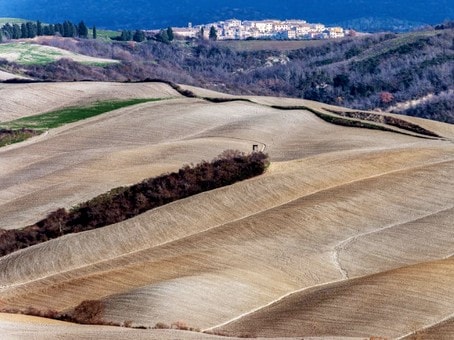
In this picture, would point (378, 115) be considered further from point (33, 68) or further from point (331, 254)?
point (33, 68)

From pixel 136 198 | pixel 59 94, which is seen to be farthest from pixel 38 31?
pixel 136 198

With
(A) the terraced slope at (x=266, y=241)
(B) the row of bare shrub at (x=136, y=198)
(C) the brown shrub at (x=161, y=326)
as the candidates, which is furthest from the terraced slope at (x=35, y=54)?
(C) the brown shrub at (x=161, y=326)

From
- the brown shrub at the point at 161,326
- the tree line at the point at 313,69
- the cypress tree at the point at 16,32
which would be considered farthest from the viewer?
the cypress tree at the point at 16,32

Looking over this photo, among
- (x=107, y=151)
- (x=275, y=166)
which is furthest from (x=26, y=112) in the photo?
(x=275, y=166)

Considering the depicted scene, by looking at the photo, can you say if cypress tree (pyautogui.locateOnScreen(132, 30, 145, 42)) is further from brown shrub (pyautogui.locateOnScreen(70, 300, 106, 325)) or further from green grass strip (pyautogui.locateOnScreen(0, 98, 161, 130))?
brown shrub (pyautogui.locateOnScreen(70, 300, 106, 325))

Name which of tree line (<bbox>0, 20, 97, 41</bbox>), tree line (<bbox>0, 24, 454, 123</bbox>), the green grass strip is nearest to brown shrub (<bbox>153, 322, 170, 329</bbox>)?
the green grass strip

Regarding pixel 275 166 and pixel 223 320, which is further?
pixel 275 166

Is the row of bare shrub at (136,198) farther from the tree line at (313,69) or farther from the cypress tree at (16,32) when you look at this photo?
the cypress tree at (16,32)
